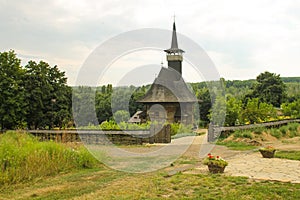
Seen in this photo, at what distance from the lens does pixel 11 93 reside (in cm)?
2139

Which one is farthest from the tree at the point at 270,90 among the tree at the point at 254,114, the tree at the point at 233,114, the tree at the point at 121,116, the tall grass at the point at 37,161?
→ the tall grass at the point at 37,161

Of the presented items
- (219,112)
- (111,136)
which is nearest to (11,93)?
(111,136)

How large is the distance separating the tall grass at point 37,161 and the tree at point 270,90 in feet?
107

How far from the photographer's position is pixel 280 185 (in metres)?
6.61

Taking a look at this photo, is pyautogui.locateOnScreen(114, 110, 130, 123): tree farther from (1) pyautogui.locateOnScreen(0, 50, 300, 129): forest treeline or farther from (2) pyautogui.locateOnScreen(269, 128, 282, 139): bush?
(2) pyautogui.locateOnScreen(269, 128, 282, 139): bush

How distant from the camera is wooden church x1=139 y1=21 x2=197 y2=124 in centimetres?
2614

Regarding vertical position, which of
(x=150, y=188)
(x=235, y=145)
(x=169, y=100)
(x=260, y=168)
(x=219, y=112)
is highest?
(x=169, y=100)

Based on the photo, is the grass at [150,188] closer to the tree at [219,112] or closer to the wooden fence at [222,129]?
the wooden fence at [222,129]

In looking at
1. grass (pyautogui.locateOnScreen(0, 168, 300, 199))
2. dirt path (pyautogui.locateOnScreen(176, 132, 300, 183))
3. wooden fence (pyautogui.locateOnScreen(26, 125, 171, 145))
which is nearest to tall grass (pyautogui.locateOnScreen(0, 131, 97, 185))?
grass (pyautogui.locateOnScreen(0, 168, 300, 199))

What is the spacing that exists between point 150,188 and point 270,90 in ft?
118

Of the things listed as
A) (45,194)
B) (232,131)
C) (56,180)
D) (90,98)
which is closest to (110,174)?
(56,180)

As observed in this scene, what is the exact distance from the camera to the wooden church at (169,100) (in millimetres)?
26141

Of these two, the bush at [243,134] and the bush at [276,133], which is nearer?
the bush at [243,134]

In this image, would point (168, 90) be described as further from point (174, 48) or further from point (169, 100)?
point (174, 48)
